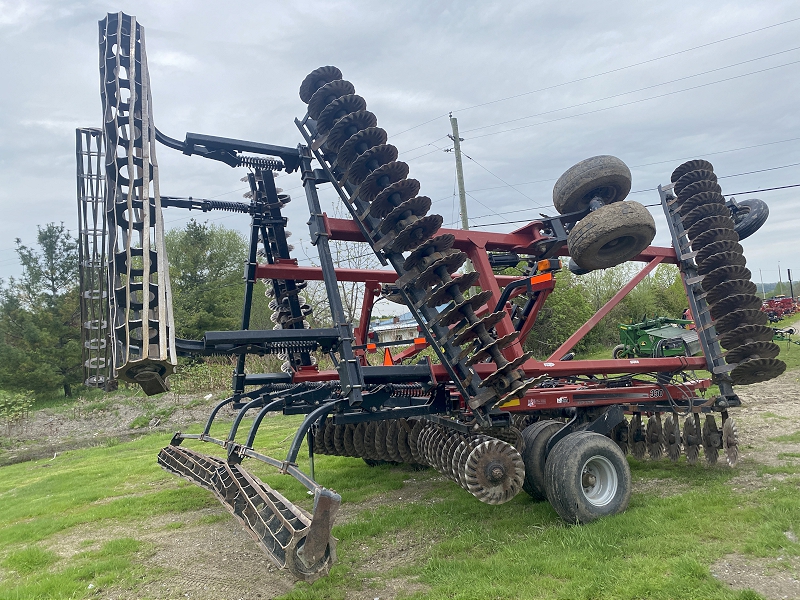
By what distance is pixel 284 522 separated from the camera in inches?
144

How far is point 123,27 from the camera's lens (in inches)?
200

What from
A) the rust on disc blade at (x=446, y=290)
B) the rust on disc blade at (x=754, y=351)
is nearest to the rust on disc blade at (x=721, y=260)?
the rust on disc blade at (x=754, y=351)

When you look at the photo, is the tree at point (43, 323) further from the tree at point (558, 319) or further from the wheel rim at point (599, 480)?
the wheel rim at point (599, 480)

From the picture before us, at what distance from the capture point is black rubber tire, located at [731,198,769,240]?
7.68 metres

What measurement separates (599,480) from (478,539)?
1301 millimetres

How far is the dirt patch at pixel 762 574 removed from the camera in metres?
3.63

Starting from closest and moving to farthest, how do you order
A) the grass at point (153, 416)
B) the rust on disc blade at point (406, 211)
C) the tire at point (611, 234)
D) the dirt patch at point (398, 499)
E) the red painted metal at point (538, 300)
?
the rust on disc blade at point (406, 211) → the tire at point (611, 234) → the dirt patch at point (398, 499) → the red painted metal at point (538, 300) → the grass at point (153, 416)

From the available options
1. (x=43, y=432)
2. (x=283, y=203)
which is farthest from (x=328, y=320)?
(x=283, y=203)

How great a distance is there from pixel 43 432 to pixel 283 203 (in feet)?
58.8

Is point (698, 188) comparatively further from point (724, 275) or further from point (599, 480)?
point (599, 480)

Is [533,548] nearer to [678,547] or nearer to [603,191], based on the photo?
[678,547]

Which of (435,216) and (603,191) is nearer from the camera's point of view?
(435,216)

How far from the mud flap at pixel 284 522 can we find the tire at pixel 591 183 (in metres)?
4.45

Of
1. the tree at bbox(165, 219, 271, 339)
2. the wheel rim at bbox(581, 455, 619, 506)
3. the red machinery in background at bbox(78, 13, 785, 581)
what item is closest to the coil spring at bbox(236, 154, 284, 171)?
the red machinery in background at bbox(78, 13, 785, 581)
